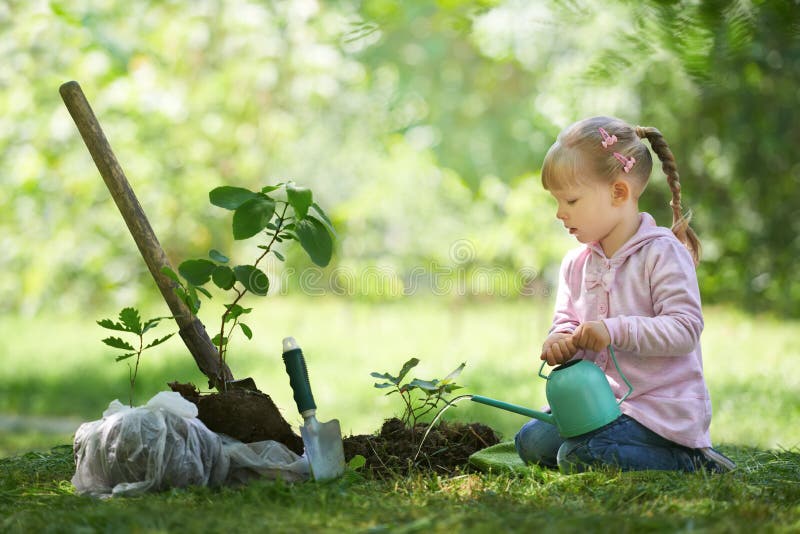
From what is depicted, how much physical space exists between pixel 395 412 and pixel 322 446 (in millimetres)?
2251

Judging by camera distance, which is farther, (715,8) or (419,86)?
(419,86)

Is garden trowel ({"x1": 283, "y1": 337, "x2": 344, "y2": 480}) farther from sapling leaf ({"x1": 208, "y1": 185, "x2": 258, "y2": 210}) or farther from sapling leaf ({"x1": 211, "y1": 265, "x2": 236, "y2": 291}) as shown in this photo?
sapling leaf ({"x1": 208, "y1": 185, "x2": 258, "y2": 210})

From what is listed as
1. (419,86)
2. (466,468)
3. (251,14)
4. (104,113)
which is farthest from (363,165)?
(466,468)

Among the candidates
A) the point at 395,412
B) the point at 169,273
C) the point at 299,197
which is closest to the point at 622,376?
the point at 299,197

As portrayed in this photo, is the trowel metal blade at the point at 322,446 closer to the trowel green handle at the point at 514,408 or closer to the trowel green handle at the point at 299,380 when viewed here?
the trowel green handle at the point at 299,380

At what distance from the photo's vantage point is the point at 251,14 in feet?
23.6

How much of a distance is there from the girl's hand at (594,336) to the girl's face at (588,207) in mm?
260

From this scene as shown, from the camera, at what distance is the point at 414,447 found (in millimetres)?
2002

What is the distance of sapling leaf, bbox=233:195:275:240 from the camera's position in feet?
6.05

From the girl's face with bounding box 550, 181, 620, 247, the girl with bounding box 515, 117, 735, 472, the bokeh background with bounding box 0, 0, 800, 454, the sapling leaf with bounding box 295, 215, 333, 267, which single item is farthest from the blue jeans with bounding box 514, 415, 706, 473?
the bokeh background with bounding box 0, 0, 800, 454

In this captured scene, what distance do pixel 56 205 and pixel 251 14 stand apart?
234cm

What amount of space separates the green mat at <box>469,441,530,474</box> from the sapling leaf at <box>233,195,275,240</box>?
75 cm

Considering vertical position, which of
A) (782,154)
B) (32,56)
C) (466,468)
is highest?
(32,56)

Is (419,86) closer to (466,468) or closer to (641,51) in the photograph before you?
(466,468)
